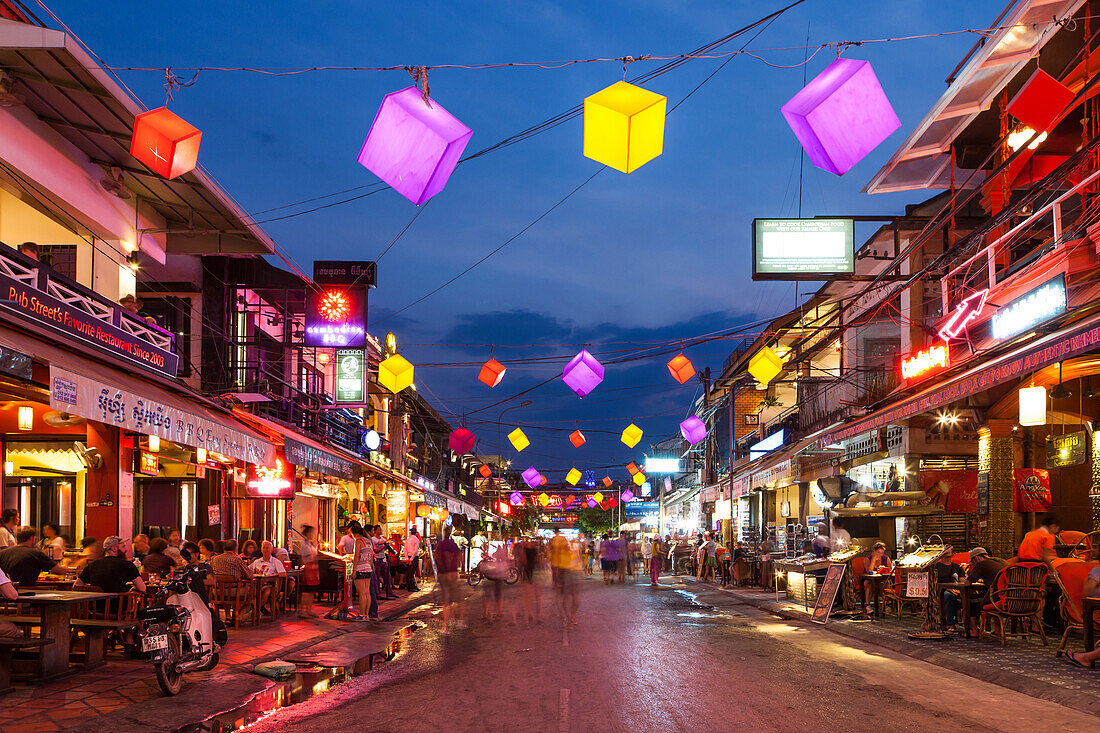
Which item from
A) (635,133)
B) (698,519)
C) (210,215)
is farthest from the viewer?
(698,519)

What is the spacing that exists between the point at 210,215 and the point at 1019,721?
1729cm

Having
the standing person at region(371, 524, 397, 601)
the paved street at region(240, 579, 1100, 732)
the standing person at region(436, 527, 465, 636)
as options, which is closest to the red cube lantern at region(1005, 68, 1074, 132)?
the paved street at region(240, 579, 1100, 732)

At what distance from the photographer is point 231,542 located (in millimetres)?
16453

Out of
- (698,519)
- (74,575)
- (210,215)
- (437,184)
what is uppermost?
(210,215)

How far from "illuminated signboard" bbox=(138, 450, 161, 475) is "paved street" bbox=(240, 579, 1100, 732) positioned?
21.3 feet

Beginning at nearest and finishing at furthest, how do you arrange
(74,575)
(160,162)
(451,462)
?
(160,162)
(74,575)
(451,462)

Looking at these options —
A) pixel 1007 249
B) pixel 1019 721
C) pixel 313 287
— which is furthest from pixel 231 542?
pixel 1007 249

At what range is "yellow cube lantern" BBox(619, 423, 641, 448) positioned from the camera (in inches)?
1190

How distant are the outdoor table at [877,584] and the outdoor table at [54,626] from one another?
45.3 feet

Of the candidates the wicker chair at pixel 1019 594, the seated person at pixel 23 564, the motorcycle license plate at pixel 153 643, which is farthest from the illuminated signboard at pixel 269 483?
the wicker chair at pixel 1019 594

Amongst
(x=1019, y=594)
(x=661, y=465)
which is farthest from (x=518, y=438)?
(x=661, y=465)

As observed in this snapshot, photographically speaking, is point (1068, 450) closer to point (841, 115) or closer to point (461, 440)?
point (841, 115)

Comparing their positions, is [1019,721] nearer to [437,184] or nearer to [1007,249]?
[437,184]

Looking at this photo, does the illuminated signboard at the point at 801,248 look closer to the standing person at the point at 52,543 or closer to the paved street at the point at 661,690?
the paved street at the point at 661,690
